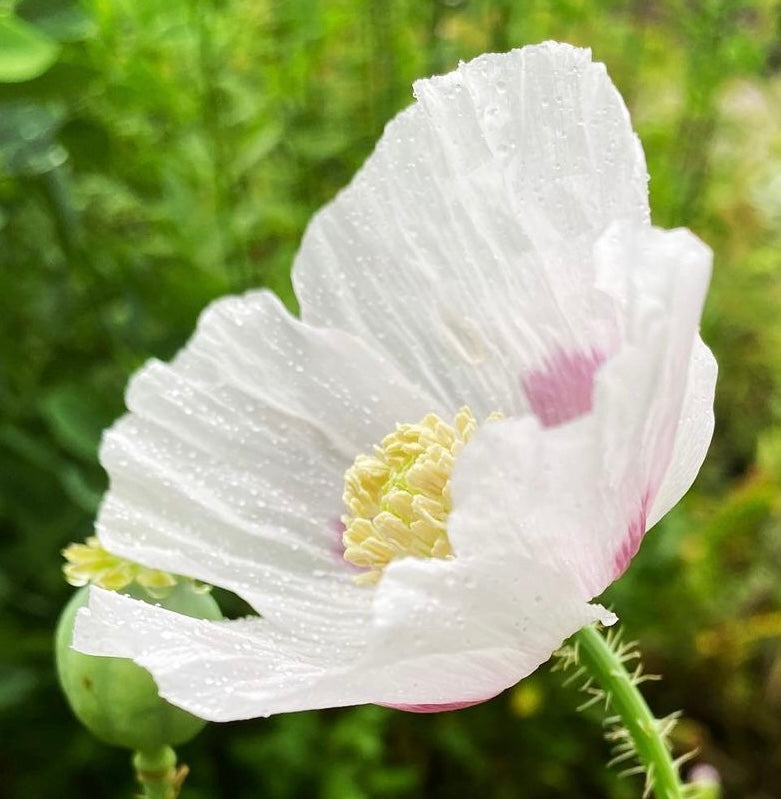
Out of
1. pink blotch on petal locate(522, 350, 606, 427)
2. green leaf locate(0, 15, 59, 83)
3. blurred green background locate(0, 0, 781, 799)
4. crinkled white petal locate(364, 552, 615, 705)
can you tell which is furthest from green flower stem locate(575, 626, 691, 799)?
blurred green background locate(0, 0, 781, 799)

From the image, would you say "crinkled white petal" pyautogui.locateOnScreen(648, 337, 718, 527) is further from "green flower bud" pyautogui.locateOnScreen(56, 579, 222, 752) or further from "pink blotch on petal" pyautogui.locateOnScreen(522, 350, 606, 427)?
"green flower bud" pyautogui.locateOnScreen(56, 579, 222, 752)

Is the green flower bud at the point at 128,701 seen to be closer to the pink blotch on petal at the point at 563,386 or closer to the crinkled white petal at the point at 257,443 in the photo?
the crinkled white petal at the point at 257,443

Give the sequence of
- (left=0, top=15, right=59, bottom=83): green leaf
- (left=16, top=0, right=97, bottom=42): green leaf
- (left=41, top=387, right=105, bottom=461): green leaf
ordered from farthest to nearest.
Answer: (left=41, top=387, right=105, bottom=461): green leaf
(left=16, top=0, right=97, bottom=42): green leaf
(left=0, top=15, right=59, bottom=83): green leaf

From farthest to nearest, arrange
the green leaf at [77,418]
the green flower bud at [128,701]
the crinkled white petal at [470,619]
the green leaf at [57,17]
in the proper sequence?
the green leaf at [77,418], the green leaf at [57,17], the green flower bud at [128,701], the crinkled white petal at [470,619]

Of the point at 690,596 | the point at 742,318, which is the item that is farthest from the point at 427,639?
the point at 742,318

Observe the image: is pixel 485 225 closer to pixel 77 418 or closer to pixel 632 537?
pixel 632 537

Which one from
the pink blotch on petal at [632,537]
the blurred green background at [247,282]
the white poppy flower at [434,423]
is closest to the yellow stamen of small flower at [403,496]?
the white poppy flower at [434,423]

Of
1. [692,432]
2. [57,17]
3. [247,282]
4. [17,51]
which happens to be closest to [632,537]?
[692,432]
